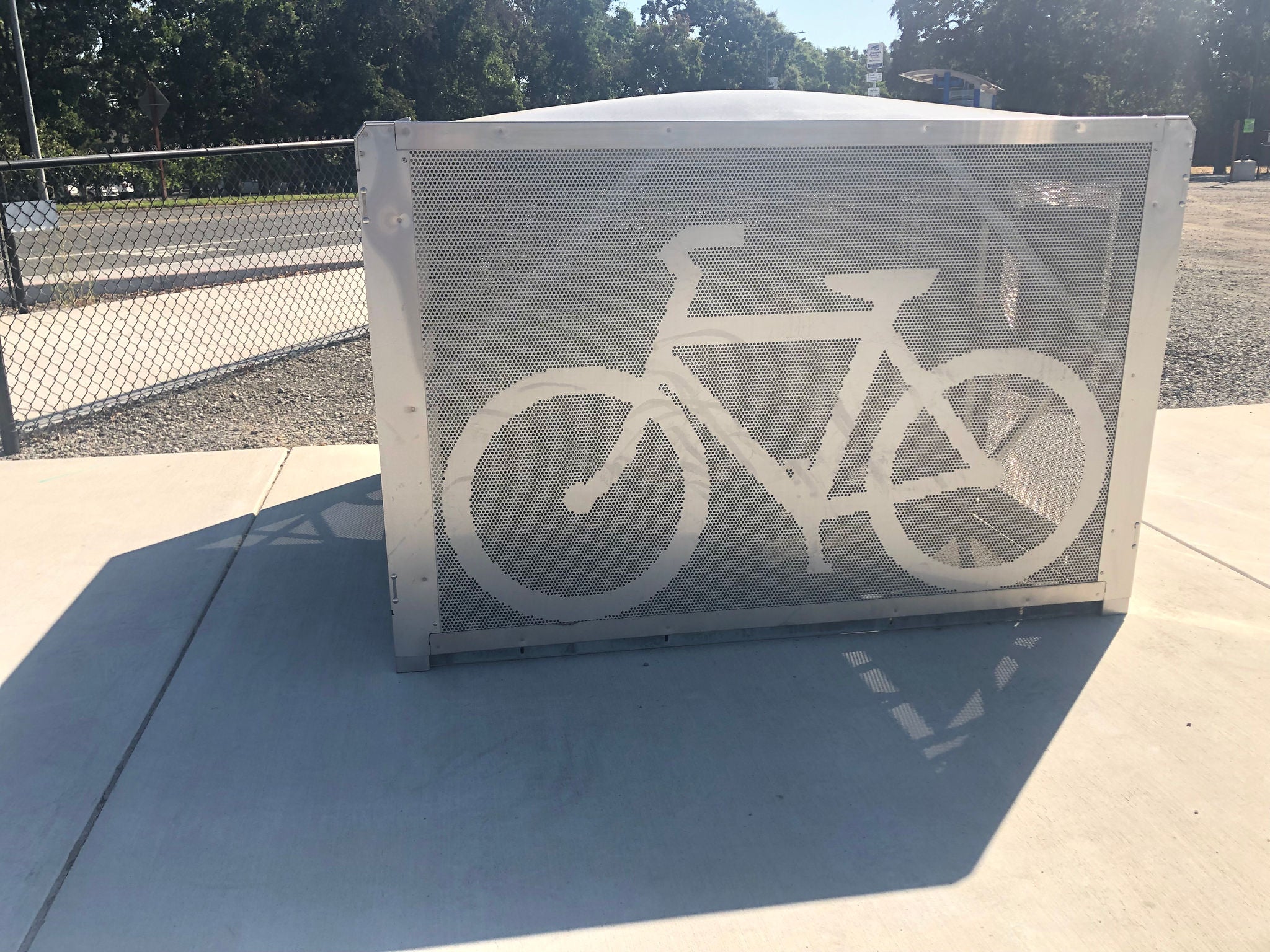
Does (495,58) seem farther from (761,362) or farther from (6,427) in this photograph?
(761,362)

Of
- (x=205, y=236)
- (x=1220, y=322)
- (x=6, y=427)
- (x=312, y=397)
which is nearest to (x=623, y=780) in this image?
(x=6, y=427)

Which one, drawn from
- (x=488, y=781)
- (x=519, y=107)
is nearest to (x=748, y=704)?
(x=488, y=781)

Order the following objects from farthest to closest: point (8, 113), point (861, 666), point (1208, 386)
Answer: point (8, 113)
point (1208, 386)
point (861, 666)

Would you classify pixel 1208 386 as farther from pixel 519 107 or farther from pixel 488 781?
pixel 519 107

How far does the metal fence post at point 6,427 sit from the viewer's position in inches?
209

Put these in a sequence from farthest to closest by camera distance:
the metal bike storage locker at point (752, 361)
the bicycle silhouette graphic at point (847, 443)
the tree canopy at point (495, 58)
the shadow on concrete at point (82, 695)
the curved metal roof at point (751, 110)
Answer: the tree canopy at point (495, 58)
the curved metal roof at point (751, 110)
the bicycle silhouette graphic at point (847, 443)
the metal bike storage locker at point (752, 361)
the shadow on concrete at point (82, 695)

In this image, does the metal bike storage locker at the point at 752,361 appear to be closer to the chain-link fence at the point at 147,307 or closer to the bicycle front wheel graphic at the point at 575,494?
the bicycle front wheel graphic at the point at 575,494

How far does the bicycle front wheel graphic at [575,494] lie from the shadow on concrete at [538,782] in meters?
0.28

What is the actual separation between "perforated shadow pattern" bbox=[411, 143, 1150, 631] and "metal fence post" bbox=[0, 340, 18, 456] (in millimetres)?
3475

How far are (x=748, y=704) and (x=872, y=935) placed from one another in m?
0.97

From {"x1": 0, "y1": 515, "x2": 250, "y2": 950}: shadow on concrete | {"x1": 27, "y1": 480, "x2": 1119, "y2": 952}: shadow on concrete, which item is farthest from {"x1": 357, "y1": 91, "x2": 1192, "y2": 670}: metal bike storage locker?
{"x1": 0, "y1": 515, "x2": 250, "y2": 950}: shadow on concrete

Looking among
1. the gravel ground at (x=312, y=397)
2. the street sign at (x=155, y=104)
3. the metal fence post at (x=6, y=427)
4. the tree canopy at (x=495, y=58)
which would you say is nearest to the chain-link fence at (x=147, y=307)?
the metal fence post at (x=6, y=427)

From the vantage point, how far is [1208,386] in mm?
6770

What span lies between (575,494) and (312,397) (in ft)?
13.3
